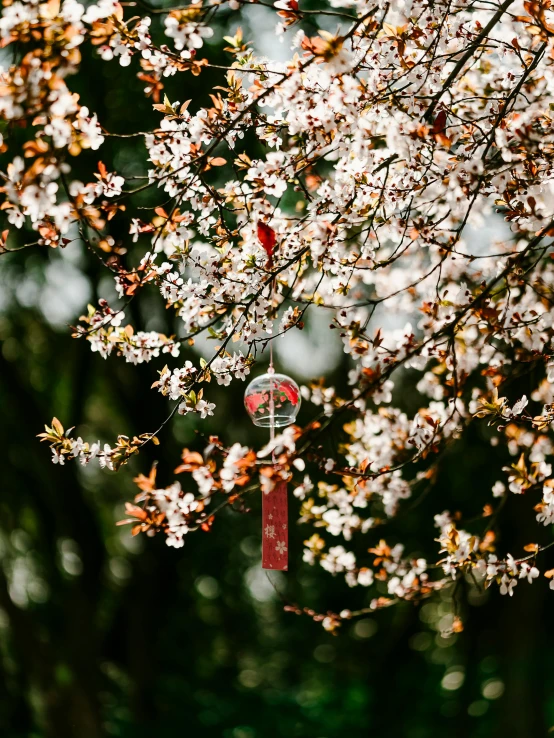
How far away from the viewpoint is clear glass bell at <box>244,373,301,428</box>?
8.45ft

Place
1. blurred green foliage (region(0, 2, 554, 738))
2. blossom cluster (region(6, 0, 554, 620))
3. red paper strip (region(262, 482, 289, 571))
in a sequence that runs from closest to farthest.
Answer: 1. blossom cluster (region(6, 0, 554, 620))
2. red paper strip (region(262, 482, 289, 571))
3. blurred green foliage (region(0, 2, 554, 738))

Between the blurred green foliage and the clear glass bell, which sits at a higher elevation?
the blurred green foliage

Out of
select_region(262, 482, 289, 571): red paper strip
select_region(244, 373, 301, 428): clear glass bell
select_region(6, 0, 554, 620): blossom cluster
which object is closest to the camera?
select_region(6, 0, 554, 620): blossom cluster

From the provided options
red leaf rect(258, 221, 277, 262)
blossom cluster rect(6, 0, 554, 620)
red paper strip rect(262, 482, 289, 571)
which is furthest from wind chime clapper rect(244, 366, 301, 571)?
red leaf rect(258, 221, 277, 262)

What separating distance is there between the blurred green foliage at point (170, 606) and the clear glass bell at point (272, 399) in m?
3.29

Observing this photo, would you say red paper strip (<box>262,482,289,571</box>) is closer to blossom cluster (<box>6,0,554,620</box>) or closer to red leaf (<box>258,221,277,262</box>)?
blossom cluster (<box>6,0,554,620</box>)

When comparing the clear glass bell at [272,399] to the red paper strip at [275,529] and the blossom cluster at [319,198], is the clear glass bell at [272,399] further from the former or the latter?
the red paper strip at [275,529]

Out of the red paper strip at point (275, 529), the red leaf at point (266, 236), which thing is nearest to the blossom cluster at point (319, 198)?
the red leaf at point (266, 236)

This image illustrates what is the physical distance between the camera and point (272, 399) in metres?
2.55

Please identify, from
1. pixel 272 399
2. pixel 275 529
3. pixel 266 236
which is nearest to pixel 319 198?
pixel 266 236

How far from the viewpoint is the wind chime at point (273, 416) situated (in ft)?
7.70

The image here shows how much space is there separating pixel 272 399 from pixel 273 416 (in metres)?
0.06

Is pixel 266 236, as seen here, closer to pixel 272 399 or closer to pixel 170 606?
pixel 272 399

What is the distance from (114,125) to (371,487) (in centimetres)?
387
